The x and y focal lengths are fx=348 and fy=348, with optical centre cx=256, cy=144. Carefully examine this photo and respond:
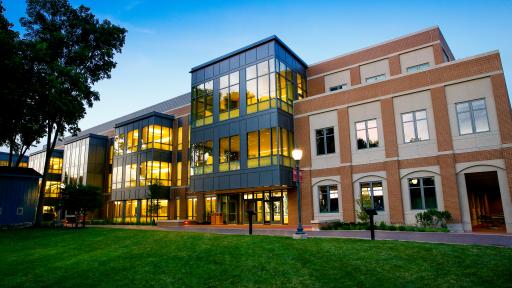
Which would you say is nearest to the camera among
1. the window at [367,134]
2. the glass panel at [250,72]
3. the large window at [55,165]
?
the window at [367,134]

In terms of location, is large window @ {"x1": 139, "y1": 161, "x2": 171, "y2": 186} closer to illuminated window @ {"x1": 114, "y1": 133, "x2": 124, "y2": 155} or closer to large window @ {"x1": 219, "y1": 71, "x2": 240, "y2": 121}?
illuminated window @ {"x1": 114, "y1": 133, "x2": 124, "y2": 155}

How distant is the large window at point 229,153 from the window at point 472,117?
14935 millimetres

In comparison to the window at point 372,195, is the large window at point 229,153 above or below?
above

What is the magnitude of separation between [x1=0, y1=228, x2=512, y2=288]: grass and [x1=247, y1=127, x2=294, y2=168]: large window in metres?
12.5

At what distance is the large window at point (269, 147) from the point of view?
2480 centimetres

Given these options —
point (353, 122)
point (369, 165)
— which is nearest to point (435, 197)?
point (369, 165)

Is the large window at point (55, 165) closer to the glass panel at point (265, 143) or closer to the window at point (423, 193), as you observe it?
the glass panel at point (265, 143)

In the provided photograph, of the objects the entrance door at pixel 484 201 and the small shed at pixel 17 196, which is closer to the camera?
the entrance door at pixel 484 201

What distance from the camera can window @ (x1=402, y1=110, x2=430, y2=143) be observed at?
2105 centimetres

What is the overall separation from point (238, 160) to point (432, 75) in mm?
14326

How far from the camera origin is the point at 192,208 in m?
34.2

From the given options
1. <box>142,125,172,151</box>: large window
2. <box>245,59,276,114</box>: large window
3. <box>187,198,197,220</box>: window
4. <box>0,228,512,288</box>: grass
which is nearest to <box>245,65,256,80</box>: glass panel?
<box>245,59,276,114</box>: large window

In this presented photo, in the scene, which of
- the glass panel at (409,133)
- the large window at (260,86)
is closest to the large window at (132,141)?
the large window at (260,86)

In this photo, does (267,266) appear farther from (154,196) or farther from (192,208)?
(192,208)
